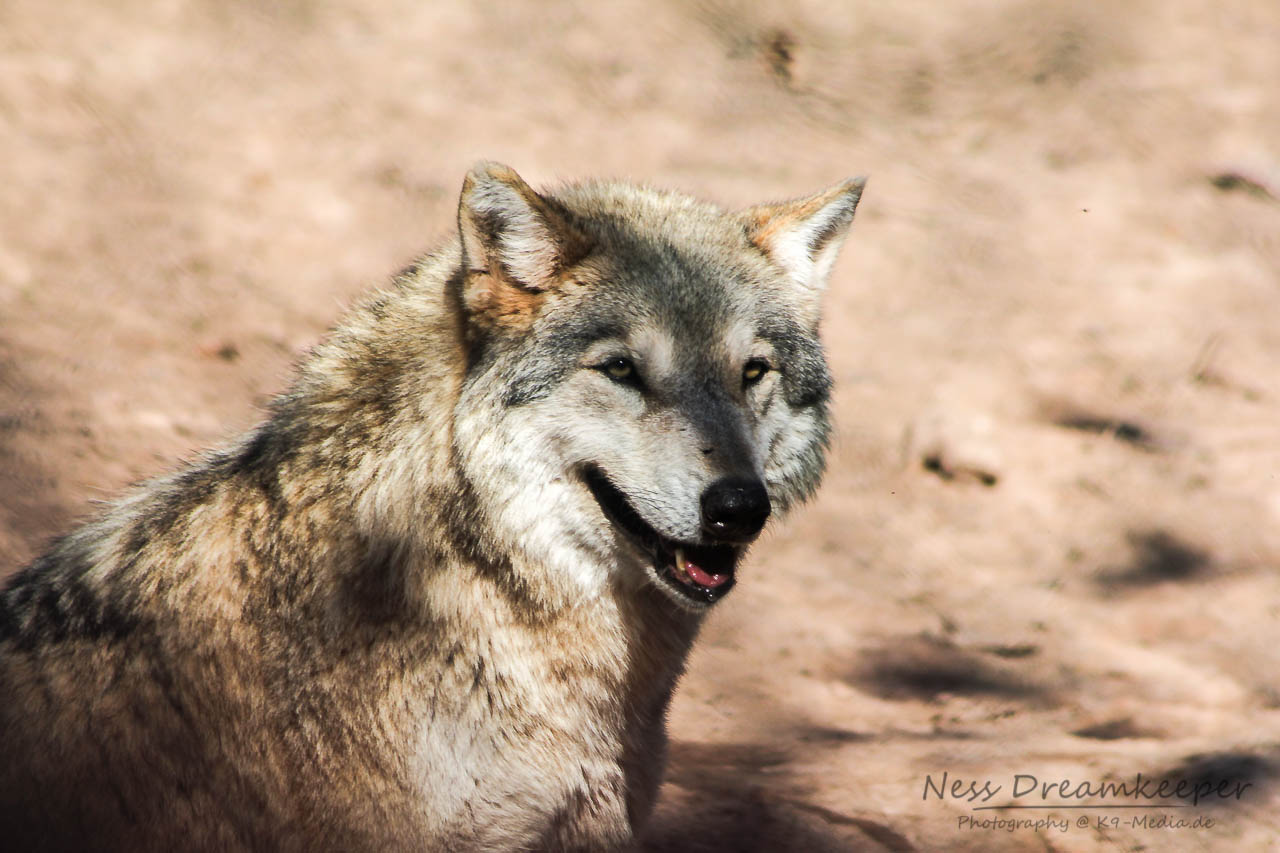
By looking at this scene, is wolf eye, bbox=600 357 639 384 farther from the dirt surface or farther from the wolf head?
the dirt surface

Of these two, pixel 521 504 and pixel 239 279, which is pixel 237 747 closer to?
pixel 521 504

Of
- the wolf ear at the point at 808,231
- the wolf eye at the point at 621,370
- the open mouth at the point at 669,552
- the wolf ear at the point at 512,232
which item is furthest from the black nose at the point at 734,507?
the wolf ear at the point at 808,231

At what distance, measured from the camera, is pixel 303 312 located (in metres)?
6.85

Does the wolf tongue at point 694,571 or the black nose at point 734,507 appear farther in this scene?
the wolf tongue at point 694,571

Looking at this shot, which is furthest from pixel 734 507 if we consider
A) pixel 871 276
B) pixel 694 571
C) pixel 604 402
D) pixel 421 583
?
pixel 871 276

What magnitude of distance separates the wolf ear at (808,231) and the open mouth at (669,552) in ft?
3.54

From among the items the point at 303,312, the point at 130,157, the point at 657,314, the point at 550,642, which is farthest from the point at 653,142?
the point at 550,642

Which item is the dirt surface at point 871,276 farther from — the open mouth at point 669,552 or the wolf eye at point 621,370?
the wolf eye at point 621,370

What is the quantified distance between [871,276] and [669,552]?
3943 mm

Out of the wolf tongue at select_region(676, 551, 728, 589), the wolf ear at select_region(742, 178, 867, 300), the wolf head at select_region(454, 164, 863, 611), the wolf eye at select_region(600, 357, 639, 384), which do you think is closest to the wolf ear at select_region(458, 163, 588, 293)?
the wolf head at select_region(454, 164, 863, 611)

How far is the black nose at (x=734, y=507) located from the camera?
3.19m

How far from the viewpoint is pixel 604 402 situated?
341 centimetres

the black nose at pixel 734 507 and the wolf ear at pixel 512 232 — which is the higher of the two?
the wolf ear at pixel 512 232

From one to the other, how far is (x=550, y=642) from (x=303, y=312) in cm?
397
